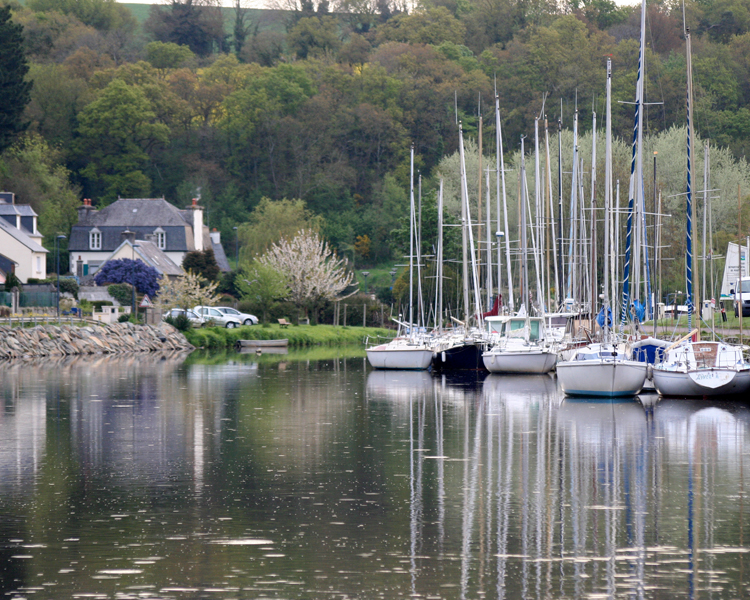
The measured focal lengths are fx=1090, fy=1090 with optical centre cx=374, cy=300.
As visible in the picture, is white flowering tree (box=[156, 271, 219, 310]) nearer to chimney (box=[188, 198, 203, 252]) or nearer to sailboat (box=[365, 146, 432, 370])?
chimney (box=[188, 198, 203, 252])

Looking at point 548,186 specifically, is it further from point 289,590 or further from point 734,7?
point 734,7

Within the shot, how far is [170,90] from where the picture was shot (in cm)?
12250

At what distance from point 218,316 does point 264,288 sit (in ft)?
19.1

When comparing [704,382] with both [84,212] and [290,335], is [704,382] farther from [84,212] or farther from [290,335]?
[84,212]

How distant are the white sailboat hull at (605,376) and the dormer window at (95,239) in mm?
72304

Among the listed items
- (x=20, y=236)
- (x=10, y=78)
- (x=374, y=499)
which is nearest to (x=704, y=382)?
(x=374, y=499)

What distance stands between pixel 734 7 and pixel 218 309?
70.1 meters

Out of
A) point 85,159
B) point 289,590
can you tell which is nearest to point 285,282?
point 85,159

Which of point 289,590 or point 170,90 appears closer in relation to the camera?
point 289,590

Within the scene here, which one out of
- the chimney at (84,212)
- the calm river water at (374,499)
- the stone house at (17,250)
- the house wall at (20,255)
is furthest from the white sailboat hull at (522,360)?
the chimney at (84,212)

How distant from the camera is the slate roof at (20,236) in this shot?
7838 centimetres

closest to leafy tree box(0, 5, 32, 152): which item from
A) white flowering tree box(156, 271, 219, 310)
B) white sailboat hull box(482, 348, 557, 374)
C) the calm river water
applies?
white flowering tree box(156, 271, 219, 310)

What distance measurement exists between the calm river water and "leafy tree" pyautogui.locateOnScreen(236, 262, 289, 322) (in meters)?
49.8

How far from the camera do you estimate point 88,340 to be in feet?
196
